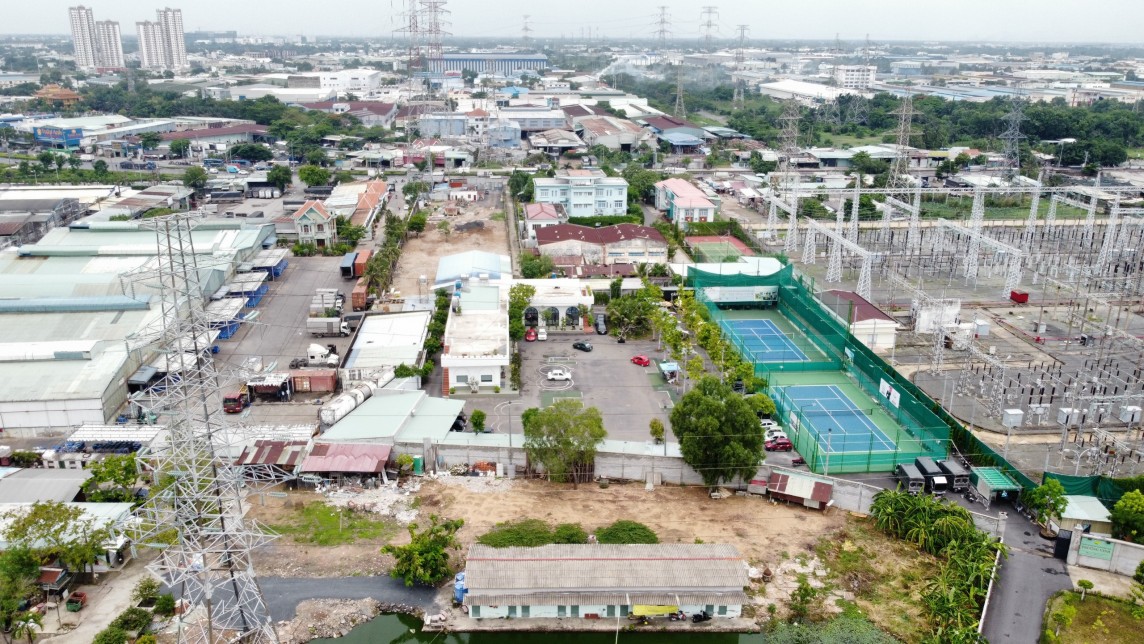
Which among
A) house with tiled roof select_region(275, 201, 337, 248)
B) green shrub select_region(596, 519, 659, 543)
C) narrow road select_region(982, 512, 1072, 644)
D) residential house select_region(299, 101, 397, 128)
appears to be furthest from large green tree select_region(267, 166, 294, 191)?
narrow road select_region(982, 512, 1072, 644)

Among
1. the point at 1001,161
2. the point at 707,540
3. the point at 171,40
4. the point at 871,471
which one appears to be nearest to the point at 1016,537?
the point at 871,471

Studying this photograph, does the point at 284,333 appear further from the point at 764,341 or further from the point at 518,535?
the point at 764,341

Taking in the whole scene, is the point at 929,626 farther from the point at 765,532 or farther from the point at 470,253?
the point at 470,253

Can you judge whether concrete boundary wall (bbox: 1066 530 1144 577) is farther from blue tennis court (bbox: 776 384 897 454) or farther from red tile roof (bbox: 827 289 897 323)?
red tile roof (bbox: 827 289 897 323)

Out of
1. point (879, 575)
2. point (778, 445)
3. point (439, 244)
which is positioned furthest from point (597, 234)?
point (879, 575)

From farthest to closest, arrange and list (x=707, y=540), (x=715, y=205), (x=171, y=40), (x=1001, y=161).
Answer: (x=171, y=40)
(x=1001, y=161)
(x=715, y=205)
(x=707, y=540)
